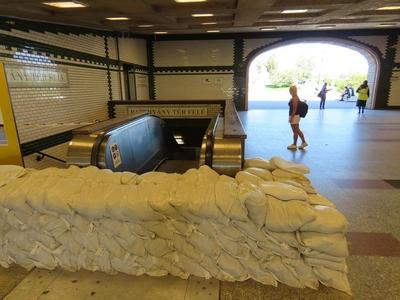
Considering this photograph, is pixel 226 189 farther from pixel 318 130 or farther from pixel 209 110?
pixel 318 130

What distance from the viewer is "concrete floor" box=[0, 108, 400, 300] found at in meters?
1.57

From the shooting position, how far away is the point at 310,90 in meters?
27.2

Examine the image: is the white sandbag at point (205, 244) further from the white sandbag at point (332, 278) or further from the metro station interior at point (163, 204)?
the white sandbag at point (332, 278)

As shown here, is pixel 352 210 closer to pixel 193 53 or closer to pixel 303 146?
pixel 303 146

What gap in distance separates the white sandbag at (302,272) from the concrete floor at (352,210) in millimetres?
44

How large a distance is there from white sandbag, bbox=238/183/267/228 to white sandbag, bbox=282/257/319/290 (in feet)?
1.02

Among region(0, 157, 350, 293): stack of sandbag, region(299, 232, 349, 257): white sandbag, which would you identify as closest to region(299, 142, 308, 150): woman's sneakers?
region(0, 157, 350, 293): stack of sandbag

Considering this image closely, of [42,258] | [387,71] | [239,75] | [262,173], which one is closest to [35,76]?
[42,258]

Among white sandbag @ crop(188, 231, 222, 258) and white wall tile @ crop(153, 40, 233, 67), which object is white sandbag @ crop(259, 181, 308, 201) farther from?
white wall tile @ crop(153, 40, 233, 67)

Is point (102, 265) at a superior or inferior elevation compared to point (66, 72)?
inferior

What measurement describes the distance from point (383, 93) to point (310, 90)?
16.1 m

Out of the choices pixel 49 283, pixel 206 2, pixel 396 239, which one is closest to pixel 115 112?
pixel 206 2

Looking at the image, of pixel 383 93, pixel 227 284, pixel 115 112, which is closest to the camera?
pixel 227 284

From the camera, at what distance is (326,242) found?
138 cm
